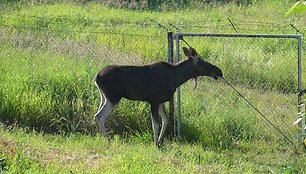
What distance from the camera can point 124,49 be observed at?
1213 cm

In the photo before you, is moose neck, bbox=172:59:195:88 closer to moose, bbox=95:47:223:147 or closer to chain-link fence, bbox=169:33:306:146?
moose, bbox=95:47:223:147

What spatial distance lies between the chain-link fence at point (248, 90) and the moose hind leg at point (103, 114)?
1.24 meters

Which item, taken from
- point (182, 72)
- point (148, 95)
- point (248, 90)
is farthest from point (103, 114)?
point (248, 90)

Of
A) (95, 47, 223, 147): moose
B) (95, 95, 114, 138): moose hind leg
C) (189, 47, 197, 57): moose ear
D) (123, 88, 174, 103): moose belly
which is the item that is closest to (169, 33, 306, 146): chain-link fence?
(189, 47, 197, 57): moose ear

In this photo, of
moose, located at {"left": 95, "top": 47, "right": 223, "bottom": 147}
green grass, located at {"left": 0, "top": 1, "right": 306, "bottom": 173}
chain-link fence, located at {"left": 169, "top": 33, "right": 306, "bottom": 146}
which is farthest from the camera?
chain-link fence, located at {"left": 169, "top": 33, "right": 306, "bottom": 146}

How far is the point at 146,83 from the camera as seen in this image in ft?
30.6

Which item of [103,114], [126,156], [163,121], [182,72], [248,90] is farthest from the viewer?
[248,90]

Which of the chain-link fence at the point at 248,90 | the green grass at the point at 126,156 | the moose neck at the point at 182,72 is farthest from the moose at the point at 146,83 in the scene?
the chain-link fence at the point at 248,90

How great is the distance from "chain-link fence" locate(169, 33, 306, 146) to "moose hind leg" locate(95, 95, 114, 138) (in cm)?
124

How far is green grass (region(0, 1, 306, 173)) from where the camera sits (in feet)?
25.9

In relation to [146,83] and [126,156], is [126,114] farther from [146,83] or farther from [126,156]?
[126,156]

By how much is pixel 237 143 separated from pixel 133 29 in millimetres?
8210

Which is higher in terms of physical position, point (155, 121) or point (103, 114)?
point (103, 114)

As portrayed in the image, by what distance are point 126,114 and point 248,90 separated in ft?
8.62
